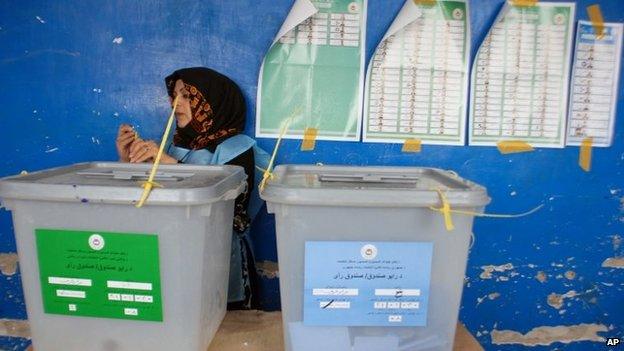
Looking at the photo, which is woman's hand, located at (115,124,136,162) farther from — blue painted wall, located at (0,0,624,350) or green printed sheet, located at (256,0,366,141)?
green printed sheet, located at (256,0,366,141)

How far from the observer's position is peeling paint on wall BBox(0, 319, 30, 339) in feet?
4.93

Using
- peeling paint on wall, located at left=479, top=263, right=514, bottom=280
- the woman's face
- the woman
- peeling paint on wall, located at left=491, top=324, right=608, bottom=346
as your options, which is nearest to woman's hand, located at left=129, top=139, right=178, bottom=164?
the woman

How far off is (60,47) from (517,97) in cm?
141

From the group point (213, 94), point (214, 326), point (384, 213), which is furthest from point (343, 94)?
point (214, 326)

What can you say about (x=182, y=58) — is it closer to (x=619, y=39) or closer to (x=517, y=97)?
(x=517, y=97)

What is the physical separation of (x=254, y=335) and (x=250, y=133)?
2.02ft

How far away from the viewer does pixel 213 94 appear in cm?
127

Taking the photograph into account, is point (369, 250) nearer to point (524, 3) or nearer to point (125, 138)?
point (125, 138)

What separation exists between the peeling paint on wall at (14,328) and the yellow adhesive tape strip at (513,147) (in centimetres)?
167

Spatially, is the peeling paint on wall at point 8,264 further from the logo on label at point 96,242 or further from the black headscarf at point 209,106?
the logo on label at point 96,242

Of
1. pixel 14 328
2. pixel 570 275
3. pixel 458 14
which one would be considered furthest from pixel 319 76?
pixel 14 328

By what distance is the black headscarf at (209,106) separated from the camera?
4.15ft

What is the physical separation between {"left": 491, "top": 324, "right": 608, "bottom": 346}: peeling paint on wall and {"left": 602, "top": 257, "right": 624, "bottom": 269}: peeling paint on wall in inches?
8.5

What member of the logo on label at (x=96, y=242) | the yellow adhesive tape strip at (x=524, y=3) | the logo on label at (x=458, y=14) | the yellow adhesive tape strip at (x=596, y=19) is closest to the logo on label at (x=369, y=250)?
the logo on label at (x=96, y=242)
